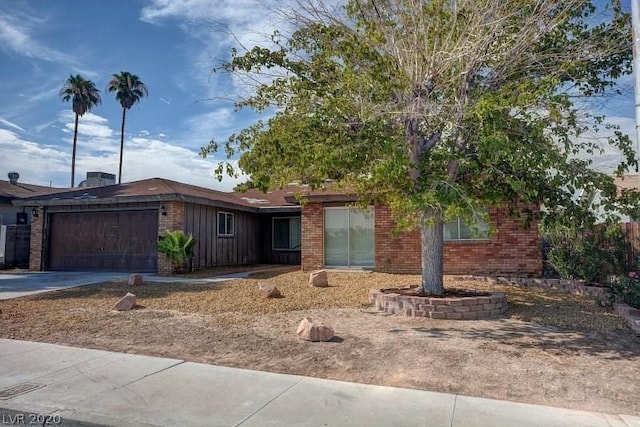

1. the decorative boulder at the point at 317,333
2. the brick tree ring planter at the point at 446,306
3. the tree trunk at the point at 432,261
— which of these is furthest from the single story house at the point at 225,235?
the decorative boulder at the point at 317,333

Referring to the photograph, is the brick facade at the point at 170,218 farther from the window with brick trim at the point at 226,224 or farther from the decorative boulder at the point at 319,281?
the decorative boulder at the point at 319,281

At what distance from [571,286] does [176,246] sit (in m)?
11.3

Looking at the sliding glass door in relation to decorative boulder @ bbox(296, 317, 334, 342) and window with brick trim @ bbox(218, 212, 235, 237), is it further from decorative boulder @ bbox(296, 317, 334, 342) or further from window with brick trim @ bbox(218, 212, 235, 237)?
decorative boulder @ bbox(296, 317, 334, 342)

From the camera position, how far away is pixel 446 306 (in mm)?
8016

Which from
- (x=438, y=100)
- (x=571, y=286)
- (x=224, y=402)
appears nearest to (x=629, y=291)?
(x=571, y=286)

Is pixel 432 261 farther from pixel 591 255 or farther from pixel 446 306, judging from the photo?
pixel 591 255

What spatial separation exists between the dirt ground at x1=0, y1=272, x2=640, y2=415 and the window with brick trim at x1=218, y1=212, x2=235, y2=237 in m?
8.12

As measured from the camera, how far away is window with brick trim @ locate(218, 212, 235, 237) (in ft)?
61.6

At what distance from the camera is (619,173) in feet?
24.6

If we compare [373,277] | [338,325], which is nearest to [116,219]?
[373,277]

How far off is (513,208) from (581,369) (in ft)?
15.4

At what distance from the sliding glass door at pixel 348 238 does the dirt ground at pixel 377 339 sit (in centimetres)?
458

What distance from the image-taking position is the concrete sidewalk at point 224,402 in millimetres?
4094

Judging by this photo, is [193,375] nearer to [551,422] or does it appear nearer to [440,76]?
[551,422]
